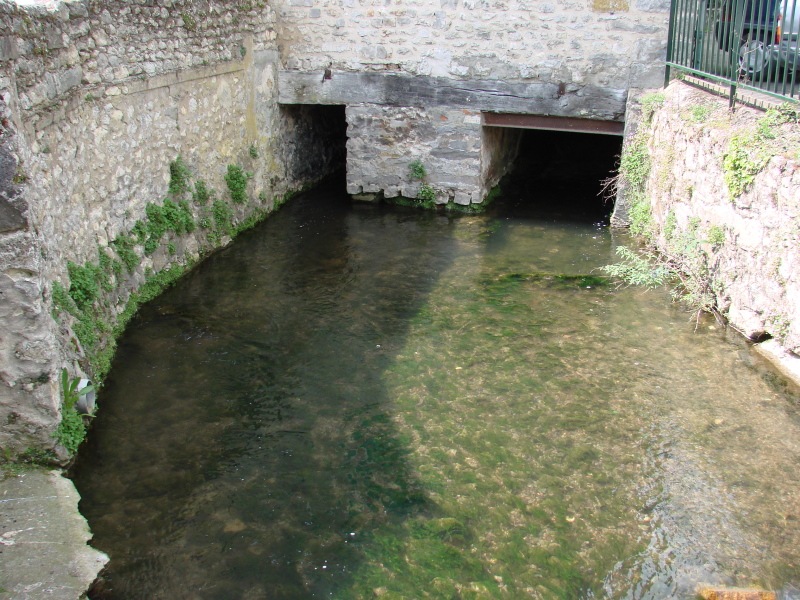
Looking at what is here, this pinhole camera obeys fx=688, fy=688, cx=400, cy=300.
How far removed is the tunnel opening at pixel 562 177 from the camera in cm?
924

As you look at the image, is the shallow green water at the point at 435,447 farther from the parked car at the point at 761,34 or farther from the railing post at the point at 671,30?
the railing post at the point at 671,30

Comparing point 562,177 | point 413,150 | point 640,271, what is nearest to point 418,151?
point 413,150

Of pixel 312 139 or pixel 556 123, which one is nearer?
pixel 556 123

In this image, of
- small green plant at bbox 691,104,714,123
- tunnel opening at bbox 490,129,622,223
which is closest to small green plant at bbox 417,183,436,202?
tunnel opening at bbox 490,129,622,223

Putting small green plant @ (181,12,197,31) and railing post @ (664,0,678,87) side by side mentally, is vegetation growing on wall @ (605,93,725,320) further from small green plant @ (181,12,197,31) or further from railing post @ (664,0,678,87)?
small green plant @ (181,12,197,31)

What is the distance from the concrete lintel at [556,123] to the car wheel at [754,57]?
2.51 meters

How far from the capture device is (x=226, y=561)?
344 cm

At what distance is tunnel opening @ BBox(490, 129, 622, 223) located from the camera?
9.24 meters

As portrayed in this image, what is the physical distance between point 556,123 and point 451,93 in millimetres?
1350

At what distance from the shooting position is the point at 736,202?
17.6ft

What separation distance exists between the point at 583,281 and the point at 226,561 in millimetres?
4514

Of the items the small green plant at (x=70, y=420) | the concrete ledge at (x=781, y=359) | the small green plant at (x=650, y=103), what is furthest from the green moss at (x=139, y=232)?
the small green plant at (x=650, y=103)

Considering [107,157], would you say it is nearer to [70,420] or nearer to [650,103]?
[70,420]

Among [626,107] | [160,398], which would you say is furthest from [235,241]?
[626,107]
